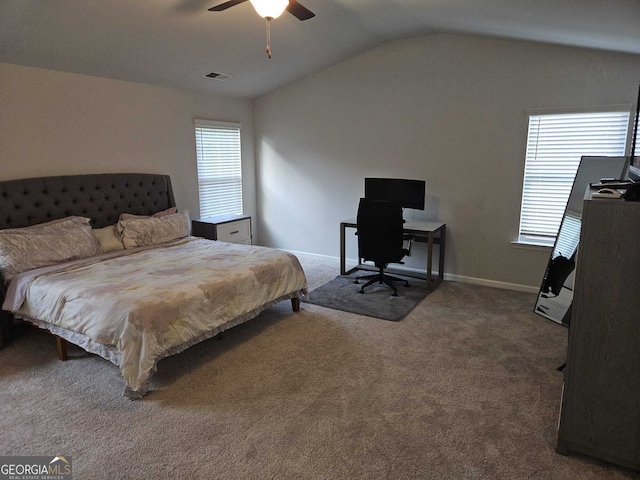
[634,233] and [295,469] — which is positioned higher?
[634,233]

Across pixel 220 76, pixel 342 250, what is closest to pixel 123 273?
pixel 342 250

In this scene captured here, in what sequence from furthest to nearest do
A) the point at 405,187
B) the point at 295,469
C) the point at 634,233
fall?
the point at 405,187, the point at 295,469, the point at 634,233

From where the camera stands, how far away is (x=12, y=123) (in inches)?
141

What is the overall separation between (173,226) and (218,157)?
1528 millimetres

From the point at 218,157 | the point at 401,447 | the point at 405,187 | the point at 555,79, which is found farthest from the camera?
the point at 218,157

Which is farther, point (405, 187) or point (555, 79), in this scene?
point (405, 187)

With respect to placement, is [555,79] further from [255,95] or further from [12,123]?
[12,123]

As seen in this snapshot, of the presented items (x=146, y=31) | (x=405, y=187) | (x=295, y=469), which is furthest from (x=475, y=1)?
(x=295, y=469)

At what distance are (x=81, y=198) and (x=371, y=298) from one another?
2.95 m

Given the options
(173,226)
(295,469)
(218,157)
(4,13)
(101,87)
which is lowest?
(295,469)

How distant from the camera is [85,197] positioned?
4.09m

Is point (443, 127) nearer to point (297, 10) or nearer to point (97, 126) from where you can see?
point (297, 10)

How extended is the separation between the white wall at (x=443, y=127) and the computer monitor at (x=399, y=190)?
0.29m

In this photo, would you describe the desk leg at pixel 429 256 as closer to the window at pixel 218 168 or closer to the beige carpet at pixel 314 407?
the beige carpet at pixel 314 407
